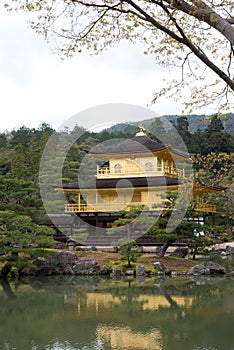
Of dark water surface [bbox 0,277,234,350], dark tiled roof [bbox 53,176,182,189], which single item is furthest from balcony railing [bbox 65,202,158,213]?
dark water surface [bbox 0,277,234,350]

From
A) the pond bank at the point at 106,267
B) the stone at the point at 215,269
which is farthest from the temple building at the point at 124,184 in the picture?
the stone at the point at 215,269

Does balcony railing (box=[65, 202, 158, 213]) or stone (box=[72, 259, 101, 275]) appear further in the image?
balcony railing (box=[65, 202, 158, 213])

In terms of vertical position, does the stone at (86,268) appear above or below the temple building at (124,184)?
below

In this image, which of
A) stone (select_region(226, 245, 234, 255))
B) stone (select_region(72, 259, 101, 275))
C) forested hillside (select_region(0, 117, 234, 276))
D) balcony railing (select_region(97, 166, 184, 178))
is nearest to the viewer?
forested hillside (select_region(0, 117, 234, 276))

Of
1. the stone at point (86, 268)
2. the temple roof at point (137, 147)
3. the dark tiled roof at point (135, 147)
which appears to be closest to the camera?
the stone at point (86, 268)

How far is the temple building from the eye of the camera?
66.4ft

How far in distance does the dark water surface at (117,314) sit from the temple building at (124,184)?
6.31 metres

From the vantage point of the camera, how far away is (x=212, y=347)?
698cm

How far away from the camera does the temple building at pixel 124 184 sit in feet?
66.4

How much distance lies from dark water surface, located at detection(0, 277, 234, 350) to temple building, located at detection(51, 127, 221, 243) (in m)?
6.31

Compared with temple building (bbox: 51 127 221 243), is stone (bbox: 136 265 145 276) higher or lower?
lower

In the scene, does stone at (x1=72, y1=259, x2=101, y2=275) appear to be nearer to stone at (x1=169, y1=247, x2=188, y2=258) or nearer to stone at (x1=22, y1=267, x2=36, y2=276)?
stone at (x1=22, y1=267, x2=36, y2=276)

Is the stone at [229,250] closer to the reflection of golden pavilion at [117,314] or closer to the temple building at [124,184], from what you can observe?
the temple building at [124,184]

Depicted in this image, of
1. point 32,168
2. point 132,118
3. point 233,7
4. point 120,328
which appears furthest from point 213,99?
point 32,168
